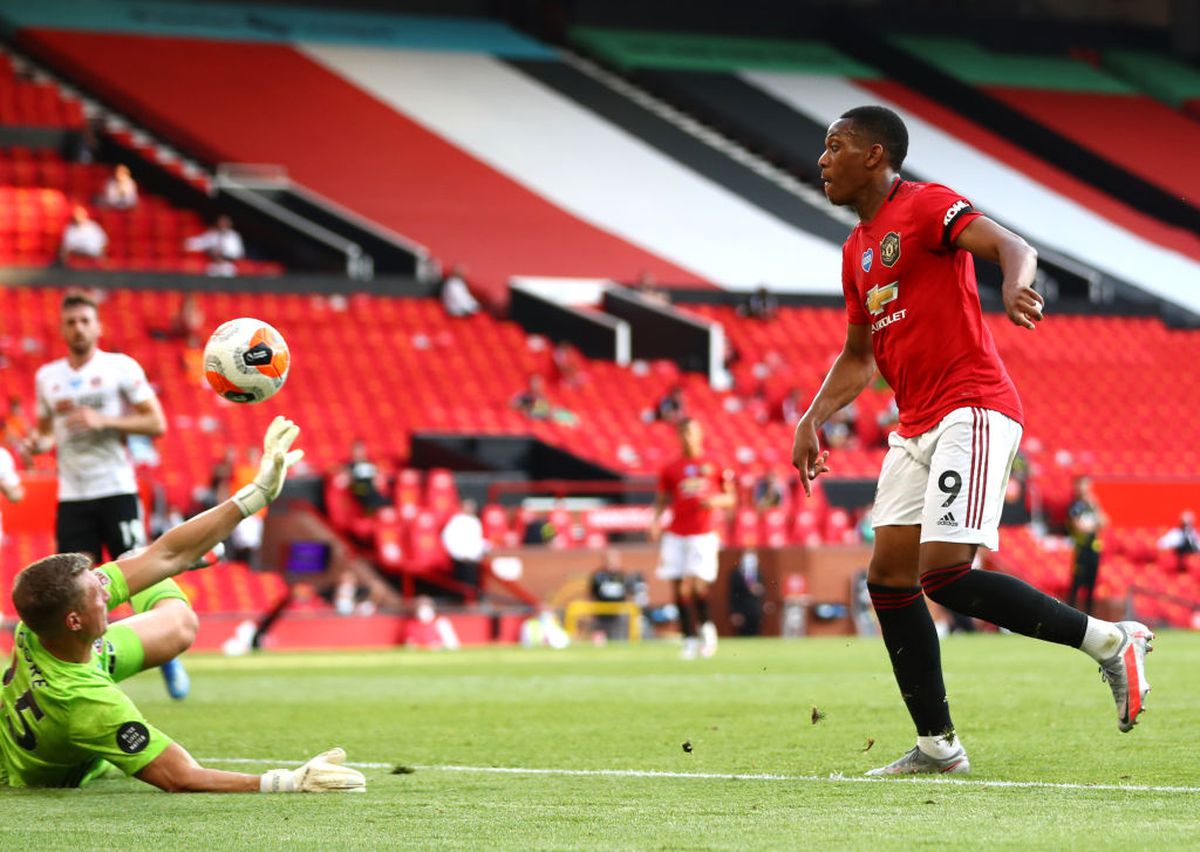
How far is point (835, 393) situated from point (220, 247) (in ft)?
76.3

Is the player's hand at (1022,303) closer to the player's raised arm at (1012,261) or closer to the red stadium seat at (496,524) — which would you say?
the player's raised arm at (1012,261)

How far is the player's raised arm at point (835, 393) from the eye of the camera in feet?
23.3

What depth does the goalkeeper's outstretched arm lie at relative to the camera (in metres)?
6.40

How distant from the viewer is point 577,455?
2611cm

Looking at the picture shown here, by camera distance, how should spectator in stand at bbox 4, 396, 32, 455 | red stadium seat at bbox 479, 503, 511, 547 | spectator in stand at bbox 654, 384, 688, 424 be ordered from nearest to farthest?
spectator in stand at bbox 4, 396, 32, 455 < red stadium seat at bbox 479, 503, 511, 547 < spectator in stand at bbox 654, 384, 688, 424

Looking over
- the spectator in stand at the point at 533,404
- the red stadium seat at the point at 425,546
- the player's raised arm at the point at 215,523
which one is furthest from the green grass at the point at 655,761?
the spectator in stand at the point at 533,404

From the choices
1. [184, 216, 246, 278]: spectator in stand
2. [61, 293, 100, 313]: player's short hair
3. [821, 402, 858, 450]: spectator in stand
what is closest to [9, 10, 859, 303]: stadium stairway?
[184, 216, 246, 278]: spectator in stand

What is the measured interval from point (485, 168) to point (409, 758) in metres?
29.1

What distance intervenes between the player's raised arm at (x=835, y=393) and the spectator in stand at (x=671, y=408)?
68.6ft

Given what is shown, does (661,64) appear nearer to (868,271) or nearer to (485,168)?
(485,168)

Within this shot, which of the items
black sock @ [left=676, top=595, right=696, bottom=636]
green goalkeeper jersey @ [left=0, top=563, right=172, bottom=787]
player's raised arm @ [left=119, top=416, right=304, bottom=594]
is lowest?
black sock @ [left=676, top=595, right=696, bottom=636]

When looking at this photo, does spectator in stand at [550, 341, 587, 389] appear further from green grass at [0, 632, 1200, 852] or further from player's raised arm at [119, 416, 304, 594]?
player's raised arm at [119, 416, 304, 594]

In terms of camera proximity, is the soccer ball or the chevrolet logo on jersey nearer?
the chevrolet logo on jersey

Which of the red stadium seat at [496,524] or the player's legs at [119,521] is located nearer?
the player's legs at [119,521]
